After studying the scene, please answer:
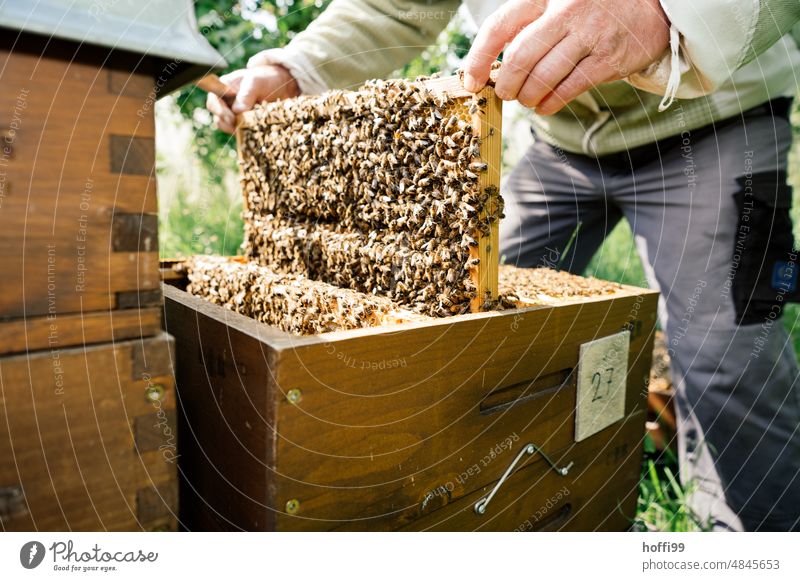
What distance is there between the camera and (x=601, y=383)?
1622 mm

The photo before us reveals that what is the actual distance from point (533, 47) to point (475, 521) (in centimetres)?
112

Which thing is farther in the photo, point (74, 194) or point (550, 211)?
point (550, 211)

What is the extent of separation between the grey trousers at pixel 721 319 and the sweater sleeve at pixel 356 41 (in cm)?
94

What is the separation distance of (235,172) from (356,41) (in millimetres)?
2457

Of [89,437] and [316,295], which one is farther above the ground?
[316,295]

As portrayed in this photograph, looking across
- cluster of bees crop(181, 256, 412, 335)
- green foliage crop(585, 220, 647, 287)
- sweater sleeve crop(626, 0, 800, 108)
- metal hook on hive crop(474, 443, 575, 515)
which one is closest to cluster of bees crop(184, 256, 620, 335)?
cluster of bees crop(181, 256, 412, 335)

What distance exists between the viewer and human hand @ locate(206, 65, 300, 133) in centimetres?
202

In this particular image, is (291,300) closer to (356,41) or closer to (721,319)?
(356,41)

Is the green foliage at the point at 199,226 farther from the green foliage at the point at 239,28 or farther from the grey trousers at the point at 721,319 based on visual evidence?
the grey trousers at the point at 721,319

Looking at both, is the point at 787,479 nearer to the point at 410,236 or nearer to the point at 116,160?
the point at 410,236

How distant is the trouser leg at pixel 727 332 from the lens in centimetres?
188

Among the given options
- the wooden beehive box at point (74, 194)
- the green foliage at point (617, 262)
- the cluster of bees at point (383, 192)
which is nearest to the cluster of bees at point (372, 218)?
the cluster of bees at point (383, 192)

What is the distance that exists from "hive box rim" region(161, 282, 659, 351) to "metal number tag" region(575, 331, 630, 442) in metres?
0.15

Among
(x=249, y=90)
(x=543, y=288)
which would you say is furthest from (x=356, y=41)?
(x=543, y=288)
